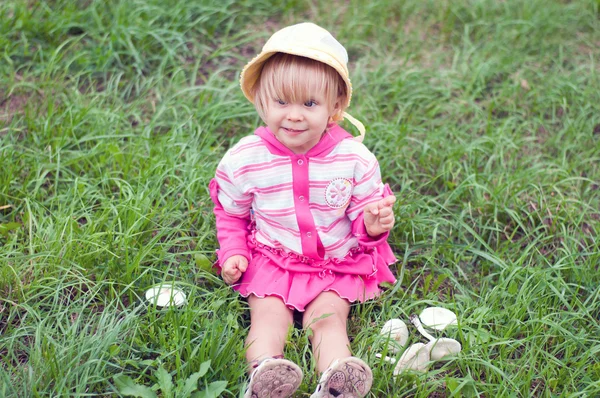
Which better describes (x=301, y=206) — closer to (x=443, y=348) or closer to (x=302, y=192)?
(x=302, y=192)

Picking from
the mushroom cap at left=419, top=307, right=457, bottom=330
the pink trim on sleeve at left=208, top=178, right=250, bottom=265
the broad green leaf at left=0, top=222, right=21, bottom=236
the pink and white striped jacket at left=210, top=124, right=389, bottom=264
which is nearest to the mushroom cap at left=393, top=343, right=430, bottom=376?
the mushroom cap at left=419, top=307, right=457, bottom=330

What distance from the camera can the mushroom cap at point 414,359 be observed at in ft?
7.38

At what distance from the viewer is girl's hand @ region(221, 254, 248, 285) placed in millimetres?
2449

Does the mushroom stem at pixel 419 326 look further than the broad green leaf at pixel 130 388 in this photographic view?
Yes

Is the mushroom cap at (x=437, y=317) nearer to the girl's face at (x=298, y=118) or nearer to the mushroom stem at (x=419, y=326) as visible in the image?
the mushroom stem at (x=419, y=326)

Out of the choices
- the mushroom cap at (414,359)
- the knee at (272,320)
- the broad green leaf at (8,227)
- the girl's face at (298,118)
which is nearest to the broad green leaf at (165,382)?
the knee at (272,320)

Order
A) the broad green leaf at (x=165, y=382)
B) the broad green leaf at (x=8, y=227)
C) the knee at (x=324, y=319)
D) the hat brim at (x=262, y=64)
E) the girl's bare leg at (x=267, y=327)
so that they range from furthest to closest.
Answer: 1. the broad green leaf at (x=8, y=227)
2. the knee at (x=324, y=319)
3. the girl's bare leg at (x=267, y=327)
4. the hat brim at (x=262, y=64)
5. the broad green leaf at (x=165, y=382)

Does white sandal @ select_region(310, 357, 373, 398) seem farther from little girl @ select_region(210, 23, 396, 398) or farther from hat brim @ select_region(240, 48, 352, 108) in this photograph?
hat brim @ select_region(240, 48, 352, 108)

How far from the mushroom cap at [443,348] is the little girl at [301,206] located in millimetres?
293

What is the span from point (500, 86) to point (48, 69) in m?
2.48

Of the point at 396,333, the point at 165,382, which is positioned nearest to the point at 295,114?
the point at 396,333

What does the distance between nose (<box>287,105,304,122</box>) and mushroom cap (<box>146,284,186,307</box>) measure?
2.37 feet

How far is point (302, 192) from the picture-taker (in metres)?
2.41

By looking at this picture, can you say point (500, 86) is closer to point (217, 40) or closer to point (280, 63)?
point (217, 40)
